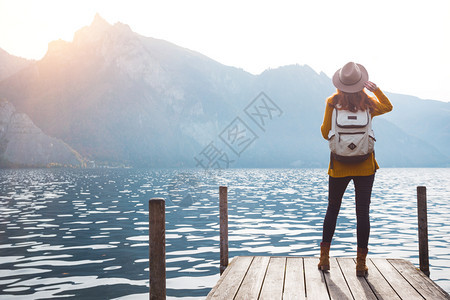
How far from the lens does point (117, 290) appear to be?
8.23 metres

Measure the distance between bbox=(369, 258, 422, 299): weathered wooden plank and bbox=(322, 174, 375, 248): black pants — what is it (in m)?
0.64

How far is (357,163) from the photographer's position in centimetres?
564

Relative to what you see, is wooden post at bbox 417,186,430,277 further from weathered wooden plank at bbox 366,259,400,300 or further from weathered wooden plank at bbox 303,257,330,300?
weathered wooden plank at bbox 303,257,330,300

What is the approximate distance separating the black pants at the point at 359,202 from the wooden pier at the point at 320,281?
1.98ft

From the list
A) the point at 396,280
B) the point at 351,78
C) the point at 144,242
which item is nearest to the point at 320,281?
the point at 396,280

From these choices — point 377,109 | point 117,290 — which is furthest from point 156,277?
point 117,290

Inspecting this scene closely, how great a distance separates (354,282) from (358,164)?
1.67 meters

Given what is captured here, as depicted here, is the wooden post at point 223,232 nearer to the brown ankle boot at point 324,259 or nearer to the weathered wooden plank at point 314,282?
the weathered wooden plank at point 314,282

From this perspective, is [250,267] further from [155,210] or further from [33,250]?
[33,250]

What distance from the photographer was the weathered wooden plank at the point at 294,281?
17.0ft

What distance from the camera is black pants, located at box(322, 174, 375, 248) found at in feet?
18.6

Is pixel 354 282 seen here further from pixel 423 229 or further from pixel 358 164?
pixel 423 229

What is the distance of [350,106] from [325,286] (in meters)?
2.52

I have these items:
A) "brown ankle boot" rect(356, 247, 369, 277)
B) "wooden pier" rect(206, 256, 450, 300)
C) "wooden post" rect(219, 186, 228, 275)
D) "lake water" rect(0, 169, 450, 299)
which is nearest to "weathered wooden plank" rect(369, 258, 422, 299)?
"wooden pier" rect(206, 256, 450, 300)
